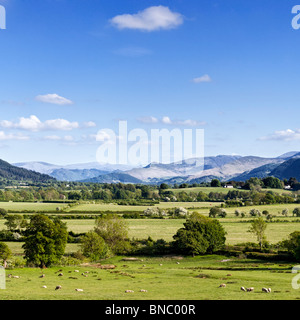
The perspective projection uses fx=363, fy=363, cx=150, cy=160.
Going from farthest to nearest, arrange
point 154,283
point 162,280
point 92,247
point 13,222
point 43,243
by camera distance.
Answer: point 13,222 < point 92,247 < point 43,243 < point 162,280 < point 154,283

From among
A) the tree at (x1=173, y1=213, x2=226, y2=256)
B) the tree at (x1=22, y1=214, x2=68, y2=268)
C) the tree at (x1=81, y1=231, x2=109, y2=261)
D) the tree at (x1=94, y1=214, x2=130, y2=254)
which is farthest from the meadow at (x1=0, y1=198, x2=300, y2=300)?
the tree at (x1=94, y1=214, x2=130, y2=254)

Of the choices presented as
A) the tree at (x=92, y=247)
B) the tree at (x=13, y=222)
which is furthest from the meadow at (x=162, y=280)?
the tree at (x=13, y=222)

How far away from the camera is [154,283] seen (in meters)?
46.3

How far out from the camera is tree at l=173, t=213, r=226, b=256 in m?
82.1

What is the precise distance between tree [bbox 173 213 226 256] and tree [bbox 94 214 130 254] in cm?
1256

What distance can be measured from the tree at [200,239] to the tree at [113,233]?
12562 mm

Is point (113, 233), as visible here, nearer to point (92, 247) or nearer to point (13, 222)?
point (92, 247)

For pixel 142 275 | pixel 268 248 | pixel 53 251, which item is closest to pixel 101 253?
pixel 53 251

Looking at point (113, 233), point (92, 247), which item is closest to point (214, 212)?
point (113, 233)

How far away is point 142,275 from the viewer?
5572 centimetres

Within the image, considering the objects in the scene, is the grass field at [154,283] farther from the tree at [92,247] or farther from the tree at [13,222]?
the tree at [13,222]

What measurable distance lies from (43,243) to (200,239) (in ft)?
116
